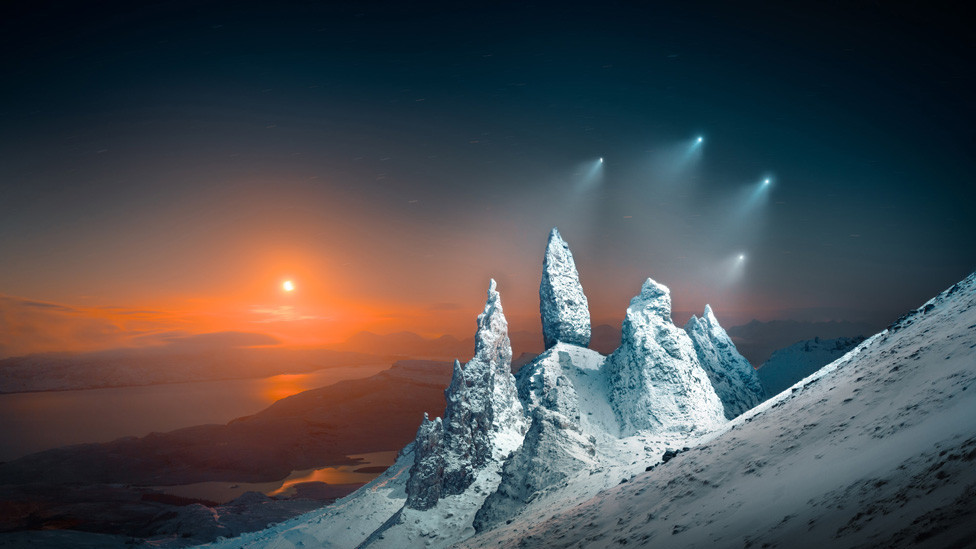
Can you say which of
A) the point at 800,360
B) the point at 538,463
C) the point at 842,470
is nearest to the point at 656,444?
the point at 538,463

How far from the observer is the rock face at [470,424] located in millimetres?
41688

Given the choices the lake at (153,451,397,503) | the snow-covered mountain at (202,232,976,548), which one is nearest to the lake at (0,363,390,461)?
the lake at (153,451,397,503)

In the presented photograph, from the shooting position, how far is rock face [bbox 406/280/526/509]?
41.7 m

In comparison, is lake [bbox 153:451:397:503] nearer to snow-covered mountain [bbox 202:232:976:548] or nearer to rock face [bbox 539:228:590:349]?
snow-covered mountain [bbox 202:232:976:548]

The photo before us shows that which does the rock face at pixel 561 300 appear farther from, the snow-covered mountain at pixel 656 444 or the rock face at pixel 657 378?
the rock face at pixel 657 378

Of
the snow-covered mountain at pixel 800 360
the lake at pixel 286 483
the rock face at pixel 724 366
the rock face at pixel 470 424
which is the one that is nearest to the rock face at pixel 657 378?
the rock face at pixel 724 366

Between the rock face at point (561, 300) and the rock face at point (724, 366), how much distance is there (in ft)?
58.6

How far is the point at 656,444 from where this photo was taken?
4297 cm

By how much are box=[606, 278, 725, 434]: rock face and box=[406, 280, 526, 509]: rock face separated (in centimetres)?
1293

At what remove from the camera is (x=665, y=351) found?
169ft

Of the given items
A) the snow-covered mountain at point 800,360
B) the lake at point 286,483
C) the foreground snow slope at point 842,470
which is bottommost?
the lake at point 286,483

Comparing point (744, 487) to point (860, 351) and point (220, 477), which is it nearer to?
point (860, 351)

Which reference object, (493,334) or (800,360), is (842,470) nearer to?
(493,334)

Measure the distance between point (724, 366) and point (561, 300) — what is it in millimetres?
27635
